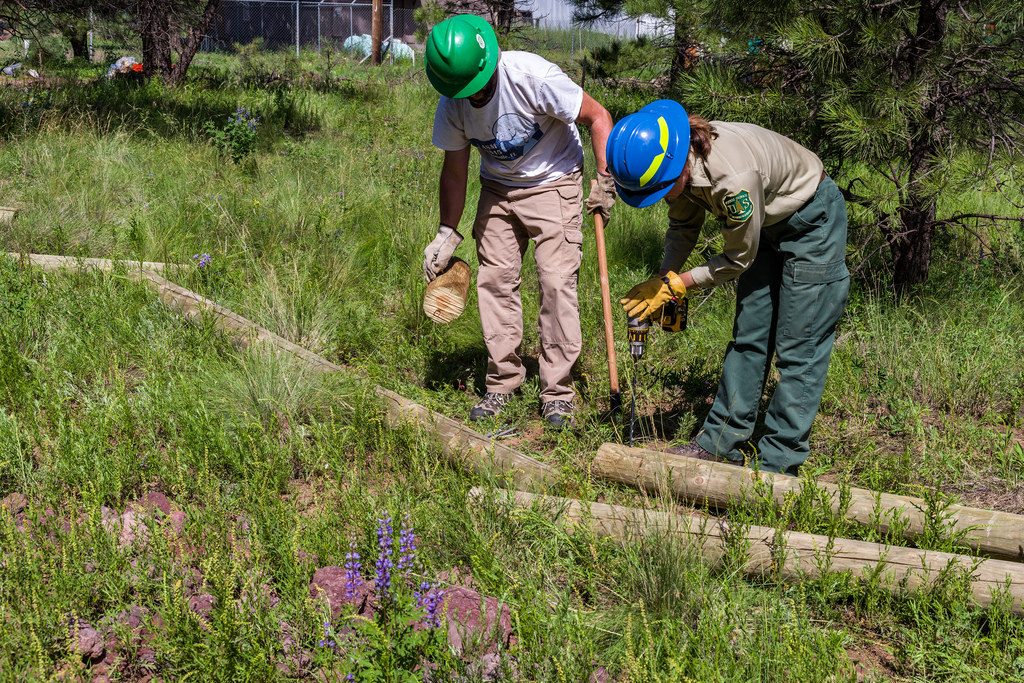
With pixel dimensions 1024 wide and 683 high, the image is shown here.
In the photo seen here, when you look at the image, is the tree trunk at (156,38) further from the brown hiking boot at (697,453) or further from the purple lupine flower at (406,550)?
the purple lupine flower at (406,550)

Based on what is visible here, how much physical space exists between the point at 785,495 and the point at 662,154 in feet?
4.20

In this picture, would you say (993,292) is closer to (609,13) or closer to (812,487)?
(812,487)

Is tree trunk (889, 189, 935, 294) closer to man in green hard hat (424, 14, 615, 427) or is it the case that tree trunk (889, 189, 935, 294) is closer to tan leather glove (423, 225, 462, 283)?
man in green hard hat (424, 14, 615, 427)

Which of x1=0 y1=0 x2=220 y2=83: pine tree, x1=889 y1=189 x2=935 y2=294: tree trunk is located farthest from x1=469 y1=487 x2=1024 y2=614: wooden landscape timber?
x1=0 y1=0 x2=220 y2=83: pine tree

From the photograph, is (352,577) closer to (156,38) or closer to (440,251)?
(440,251)

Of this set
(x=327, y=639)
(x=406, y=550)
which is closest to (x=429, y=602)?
(x=406, y=550)

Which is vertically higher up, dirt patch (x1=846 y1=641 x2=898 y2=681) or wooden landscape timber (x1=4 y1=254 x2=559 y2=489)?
wooden landscape timber (x1=4 y1=254 x2=559 y2=489)

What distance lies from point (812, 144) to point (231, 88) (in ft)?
26.7

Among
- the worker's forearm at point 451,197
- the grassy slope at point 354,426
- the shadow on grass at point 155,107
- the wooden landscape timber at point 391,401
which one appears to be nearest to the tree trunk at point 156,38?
the shadow on grass at point 155,107

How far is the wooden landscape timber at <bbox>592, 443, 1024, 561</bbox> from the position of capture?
312 centimetres

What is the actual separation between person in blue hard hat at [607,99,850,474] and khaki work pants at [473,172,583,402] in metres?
0.59

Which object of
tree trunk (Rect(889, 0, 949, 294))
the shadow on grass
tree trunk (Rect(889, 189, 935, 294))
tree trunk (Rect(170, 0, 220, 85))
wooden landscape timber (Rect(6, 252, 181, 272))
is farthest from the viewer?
tree trunk (Rect(170, 0, 220, 85))

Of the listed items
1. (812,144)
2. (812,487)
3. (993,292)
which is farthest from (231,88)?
(812,487)

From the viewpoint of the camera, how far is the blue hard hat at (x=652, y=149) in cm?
321
